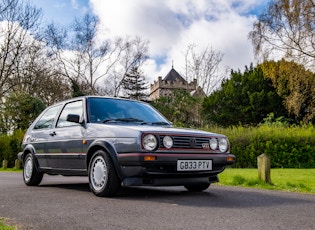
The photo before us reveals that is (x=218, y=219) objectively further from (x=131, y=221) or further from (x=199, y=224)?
(x=131, y=221)

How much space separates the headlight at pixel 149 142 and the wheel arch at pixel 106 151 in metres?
0.53

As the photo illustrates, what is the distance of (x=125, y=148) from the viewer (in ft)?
18.7

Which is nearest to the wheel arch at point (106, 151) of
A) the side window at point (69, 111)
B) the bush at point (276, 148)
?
the side window at point (69, 111)

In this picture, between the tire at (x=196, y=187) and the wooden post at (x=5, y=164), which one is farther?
the wooden post at (x=5, y=164)

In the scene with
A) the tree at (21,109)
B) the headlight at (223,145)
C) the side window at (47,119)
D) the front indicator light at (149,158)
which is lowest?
the front indicator light at (149,158)

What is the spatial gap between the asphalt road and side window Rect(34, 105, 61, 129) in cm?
189

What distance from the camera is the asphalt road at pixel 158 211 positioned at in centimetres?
396

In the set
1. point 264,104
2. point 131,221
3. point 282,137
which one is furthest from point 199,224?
point 264,104

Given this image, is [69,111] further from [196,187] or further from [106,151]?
[196,187]

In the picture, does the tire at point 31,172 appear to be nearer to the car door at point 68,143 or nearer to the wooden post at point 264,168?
the car door at point 68,143

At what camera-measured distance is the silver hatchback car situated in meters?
5.63

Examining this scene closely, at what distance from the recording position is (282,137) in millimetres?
19906

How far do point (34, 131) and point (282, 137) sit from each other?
48.2ft

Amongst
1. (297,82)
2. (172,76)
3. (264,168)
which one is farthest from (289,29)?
Result: (172,76)
